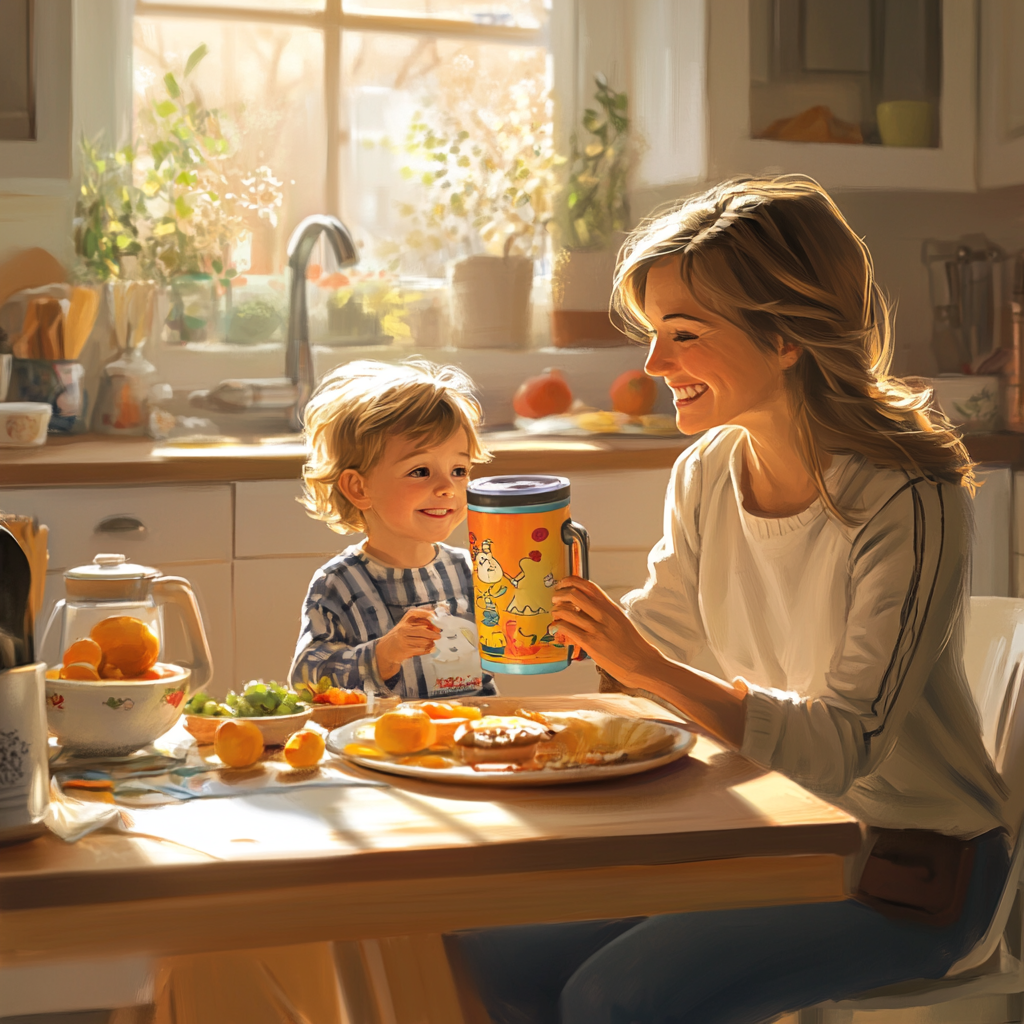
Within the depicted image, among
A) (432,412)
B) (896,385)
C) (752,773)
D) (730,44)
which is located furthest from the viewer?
(730,44)

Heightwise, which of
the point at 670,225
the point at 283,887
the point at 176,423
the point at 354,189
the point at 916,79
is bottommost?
the point at 283,887

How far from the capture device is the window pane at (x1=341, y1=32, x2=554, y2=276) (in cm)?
295

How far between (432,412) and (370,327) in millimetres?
1378

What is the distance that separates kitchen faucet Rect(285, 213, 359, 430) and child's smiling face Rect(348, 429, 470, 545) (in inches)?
42.3

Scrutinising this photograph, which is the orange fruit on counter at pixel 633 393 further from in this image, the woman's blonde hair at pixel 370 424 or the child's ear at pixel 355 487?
the child's ear at pixel 355 487

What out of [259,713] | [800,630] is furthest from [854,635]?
[259,713]

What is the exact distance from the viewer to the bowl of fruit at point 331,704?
1105 millimetres

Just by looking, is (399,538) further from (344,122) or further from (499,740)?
(344,122)

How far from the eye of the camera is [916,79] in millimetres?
2844

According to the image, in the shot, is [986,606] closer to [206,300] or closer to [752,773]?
[752,773]

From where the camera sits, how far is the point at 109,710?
0.93m

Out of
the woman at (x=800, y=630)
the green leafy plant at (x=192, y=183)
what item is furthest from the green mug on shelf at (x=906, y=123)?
the woman at (x=800, y=630)

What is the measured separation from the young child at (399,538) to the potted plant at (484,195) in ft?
4.09

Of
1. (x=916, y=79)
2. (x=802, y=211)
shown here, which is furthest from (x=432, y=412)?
(x=916, y=79)
